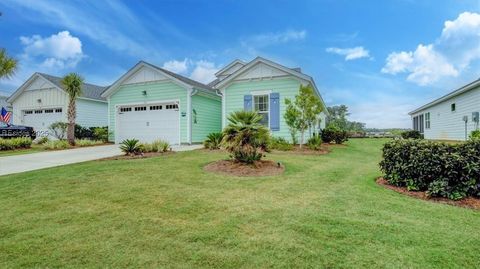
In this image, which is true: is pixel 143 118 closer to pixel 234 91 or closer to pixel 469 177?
pixel 234 91

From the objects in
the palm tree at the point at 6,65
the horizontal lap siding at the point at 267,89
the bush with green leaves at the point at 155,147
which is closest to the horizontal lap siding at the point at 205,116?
the horizontal lap siding at the point at 267,89

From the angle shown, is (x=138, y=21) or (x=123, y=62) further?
(x=123, y=62)

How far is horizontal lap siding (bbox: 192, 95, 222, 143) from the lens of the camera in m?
15.4

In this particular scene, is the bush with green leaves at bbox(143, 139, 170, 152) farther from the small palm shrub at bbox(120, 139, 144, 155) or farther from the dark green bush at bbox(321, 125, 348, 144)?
the dark green bush at bbox(321, 125, 348, 144)

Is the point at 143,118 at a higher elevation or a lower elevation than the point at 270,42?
lower

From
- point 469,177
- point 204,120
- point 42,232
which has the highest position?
point 204,120

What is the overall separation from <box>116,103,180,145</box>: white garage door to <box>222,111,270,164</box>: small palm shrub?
27.6 ft

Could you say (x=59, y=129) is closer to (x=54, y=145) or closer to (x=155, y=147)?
(x=54, y=145)

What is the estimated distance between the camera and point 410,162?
5758 mm

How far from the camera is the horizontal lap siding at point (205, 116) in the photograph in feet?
50.5

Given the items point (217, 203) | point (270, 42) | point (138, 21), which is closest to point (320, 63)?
point (270, 42)

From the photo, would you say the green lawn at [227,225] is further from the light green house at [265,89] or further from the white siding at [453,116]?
the white siding at [453,116]

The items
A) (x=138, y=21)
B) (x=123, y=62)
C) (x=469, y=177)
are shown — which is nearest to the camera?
(x=469, y=177)

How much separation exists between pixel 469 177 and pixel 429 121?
71.0 feet
